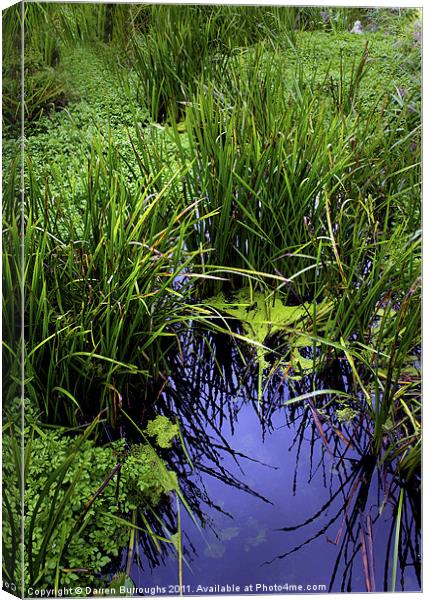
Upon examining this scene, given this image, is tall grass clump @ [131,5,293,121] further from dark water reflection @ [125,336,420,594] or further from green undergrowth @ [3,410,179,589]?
green undergrowth @ [3,410,179,589]

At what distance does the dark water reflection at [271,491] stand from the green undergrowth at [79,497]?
0.07 metres

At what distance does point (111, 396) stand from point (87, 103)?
0.91m

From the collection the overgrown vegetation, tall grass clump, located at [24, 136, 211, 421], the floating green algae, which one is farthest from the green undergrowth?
the floating green algae

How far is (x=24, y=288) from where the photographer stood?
2.88 meters

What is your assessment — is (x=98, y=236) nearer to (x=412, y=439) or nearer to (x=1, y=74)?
(x=1, y=74)

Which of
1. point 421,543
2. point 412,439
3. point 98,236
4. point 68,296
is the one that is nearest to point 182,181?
point 98,236

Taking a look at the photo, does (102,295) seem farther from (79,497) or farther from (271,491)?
(271,491)

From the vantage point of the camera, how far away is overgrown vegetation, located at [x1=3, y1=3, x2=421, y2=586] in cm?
291

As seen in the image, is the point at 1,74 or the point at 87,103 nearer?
the point at 1,74

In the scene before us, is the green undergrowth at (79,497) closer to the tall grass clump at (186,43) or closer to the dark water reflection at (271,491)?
the dark water reflection at (271,491)

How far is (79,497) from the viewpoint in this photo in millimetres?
2869

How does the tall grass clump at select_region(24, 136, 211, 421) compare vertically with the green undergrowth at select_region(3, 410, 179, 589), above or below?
above

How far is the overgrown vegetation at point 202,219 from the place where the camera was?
291cm

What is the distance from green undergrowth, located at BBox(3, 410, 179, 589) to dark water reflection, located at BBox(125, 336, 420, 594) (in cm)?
7
